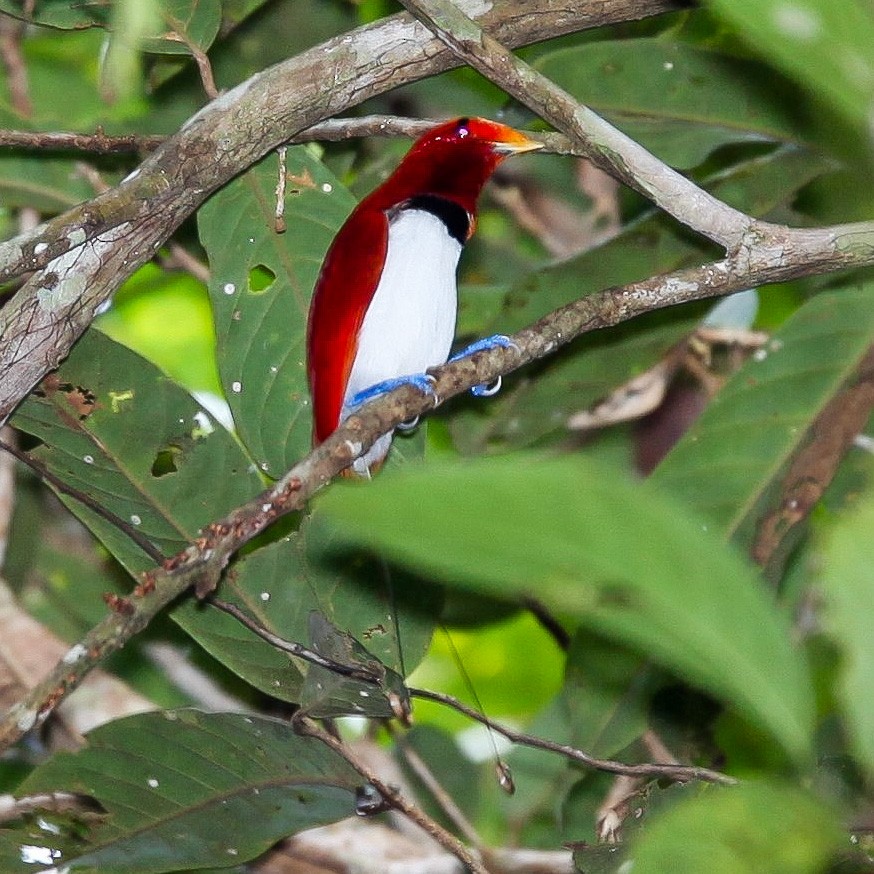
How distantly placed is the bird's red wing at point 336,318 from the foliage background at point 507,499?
5 centimetres

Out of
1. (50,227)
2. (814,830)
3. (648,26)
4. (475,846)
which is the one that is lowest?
(475,846)

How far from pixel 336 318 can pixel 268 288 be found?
0.15 m

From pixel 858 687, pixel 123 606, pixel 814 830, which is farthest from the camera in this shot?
pixel 123 606

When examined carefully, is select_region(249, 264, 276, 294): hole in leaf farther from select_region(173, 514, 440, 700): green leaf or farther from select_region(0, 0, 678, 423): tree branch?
select_region(173, 514, 440, 700): green leaf

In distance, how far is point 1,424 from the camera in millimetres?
2154

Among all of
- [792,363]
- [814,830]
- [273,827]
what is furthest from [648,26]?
[814,830]

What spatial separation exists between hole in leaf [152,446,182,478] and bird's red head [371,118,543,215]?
784 millimetres

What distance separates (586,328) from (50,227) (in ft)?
2.92

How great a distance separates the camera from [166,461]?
7.89ft

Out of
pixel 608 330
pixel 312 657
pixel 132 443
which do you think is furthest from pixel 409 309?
pixel 312 657

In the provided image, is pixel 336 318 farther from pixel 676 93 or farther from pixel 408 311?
pixel 676 93

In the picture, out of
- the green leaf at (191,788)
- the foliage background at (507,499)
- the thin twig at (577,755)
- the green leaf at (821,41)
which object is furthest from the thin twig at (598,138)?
the green leaf at (821,41)

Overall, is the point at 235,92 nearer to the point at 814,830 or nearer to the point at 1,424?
the point at 1,424

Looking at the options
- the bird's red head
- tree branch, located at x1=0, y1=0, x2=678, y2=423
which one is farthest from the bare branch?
the bird's red head
